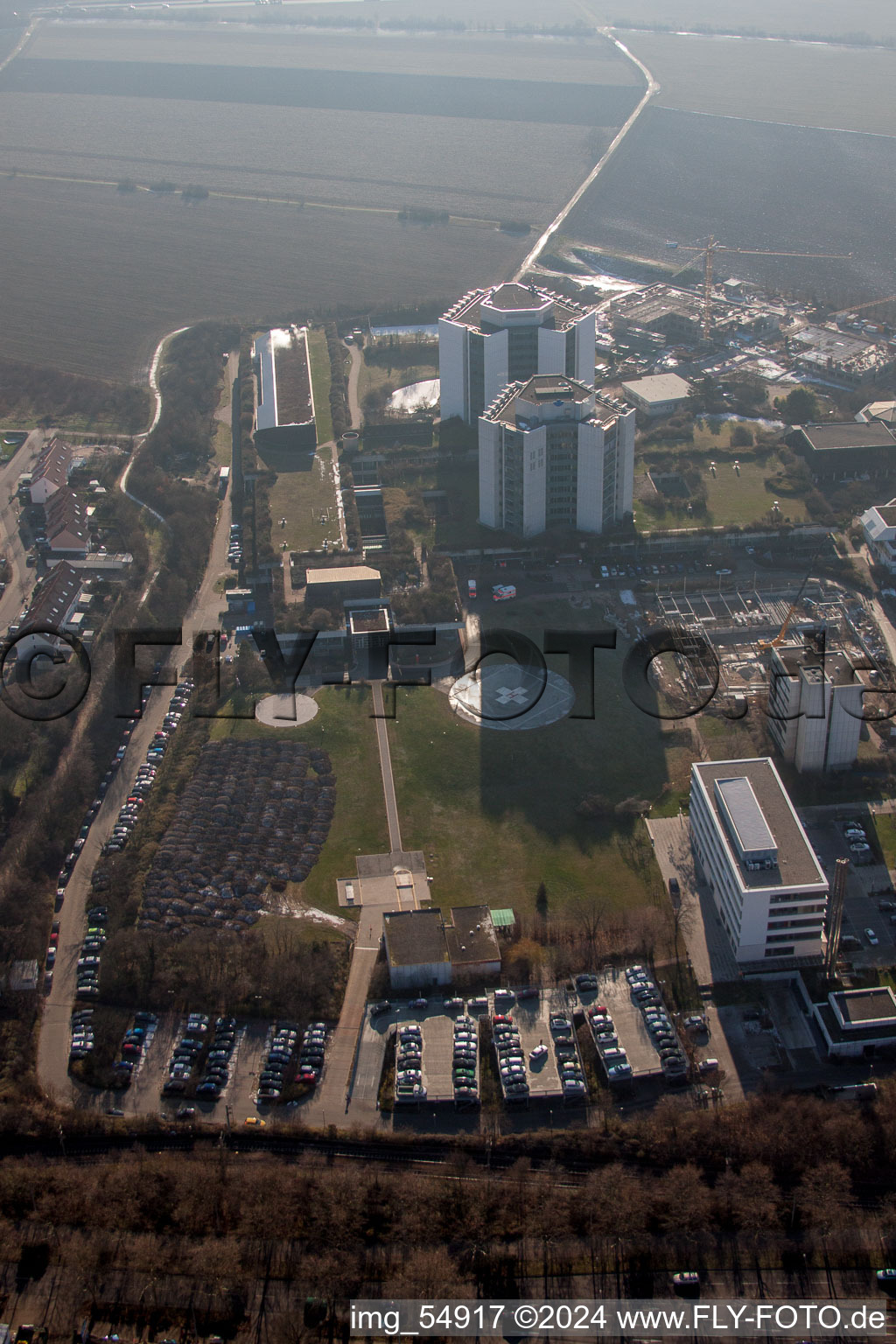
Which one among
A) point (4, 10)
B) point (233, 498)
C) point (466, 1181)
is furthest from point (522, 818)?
point (4, 10)

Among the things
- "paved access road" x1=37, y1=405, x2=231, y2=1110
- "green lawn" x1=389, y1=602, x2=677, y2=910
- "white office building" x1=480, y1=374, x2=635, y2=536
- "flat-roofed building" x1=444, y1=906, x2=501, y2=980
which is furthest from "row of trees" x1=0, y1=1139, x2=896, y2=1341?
"white office building" x1=480, y1=374, x2=635, y2=536

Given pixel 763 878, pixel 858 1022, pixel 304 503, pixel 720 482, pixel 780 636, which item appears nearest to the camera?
pixel 858 1022

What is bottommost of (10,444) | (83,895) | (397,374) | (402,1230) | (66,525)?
(83,895)

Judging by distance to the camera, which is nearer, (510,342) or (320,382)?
(510,342)

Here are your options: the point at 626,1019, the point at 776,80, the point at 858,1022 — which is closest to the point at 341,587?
the point at 626,1019

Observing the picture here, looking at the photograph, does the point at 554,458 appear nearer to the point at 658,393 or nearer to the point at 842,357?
the point at 658,393

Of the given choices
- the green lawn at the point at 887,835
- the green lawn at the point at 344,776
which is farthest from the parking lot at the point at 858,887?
the green lawn at the point at 344,776
